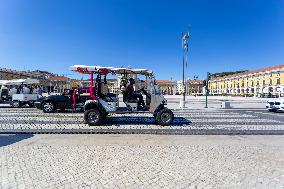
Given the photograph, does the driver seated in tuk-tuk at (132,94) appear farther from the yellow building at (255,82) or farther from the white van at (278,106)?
the yellow building at (255,82)

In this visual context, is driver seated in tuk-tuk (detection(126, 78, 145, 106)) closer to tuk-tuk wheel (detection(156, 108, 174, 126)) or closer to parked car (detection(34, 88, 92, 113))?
tuk-tuk wheel (detection(156, 108, 174, 126))

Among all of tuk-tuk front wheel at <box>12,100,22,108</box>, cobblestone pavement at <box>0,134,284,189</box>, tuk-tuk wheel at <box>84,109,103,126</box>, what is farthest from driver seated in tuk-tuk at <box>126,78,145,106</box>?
tuk-tuk front wheel at <box>12,100,22,108</box>

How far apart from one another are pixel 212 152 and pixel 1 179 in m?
4.77

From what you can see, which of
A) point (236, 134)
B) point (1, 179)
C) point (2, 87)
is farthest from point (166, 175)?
point (2, 87)

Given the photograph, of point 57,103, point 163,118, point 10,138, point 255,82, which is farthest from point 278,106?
point 255,82

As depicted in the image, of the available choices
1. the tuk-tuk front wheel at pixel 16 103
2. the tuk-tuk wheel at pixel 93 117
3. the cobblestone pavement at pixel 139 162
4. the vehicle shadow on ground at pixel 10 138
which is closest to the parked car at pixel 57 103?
the tuk-tuk front wheel at pixel 16 103

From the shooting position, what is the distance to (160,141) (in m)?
8.03

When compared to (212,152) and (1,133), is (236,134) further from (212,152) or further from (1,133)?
(1,133)

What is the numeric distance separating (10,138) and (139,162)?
190 inches

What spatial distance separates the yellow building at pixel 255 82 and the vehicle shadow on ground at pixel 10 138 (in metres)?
72.4

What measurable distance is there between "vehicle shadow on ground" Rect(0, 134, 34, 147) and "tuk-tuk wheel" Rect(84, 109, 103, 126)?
2649 millimetres

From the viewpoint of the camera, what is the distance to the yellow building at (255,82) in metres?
85.2

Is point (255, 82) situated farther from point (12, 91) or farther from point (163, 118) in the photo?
point (163, 118)

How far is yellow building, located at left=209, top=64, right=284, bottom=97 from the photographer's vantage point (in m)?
85.2
